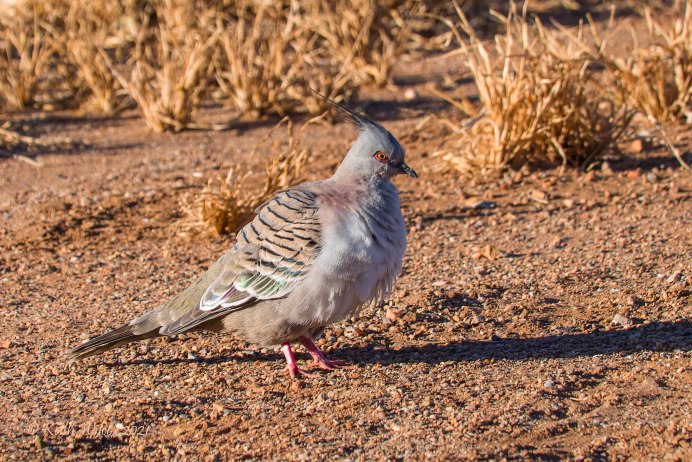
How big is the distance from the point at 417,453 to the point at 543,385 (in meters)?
0.83

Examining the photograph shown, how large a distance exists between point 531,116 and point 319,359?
3.46 m

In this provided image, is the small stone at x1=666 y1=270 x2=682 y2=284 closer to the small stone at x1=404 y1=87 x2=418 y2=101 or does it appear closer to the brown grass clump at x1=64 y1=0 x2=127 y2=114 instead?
the small stone at x1=404 y1=87 x2=418 y2=101

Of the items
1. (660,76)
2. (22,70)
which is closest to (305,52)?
(22,70)

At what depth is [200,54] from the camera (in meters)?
8.90

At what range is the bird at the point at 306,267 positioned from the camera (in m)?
4.37

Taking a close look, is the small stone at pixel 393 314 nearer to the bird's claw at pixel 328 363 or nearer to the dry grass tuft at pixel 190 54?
the bird's claw at pixel 328 363

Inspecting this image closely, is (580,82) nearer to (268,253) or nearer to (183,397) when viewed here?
(268,253)

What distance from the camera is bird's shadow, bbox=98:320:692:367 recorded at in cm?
479

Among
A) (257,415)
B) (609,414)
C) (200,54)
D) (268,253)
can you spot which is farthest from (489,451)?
(200,54)

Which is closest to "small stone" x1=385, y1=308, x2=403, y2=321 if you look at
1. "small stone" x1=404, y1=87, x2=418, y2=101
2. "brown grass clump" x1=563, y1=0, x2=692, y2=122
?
"brown grass clump" x1=563, y1=0, x2=692, y2=122

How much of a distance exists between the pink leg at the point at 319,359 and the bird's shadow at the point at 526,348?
99 millimetres

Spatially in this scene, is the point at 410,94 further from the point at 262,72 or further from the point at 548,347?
the point at 548,347

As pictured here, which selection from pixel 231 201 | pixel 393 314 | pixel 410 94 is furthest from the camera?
pixel 410 94

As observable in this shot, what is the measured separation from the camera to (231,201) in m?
6.70
